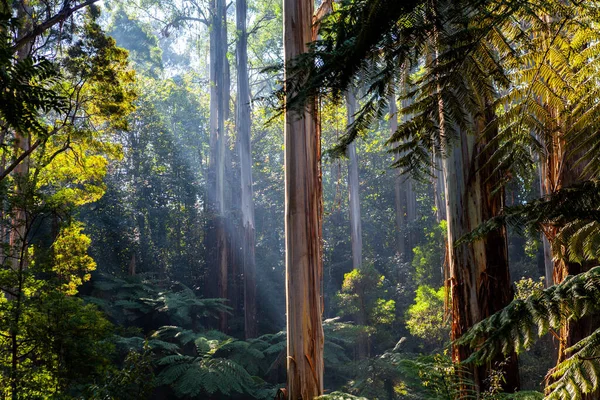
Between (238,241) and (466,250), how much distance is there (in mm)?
16590

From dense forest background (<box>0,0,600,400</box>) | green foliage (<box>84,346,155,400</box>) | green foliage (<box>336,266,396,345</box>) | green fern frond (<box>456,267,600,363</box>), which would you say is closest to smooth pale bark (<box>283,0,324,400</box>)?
dense forest background (<box>0,0,600,400</box>)

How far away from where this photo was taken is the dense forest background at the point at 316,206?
260 centimetres

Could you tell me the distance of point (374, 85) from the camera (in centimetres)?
254

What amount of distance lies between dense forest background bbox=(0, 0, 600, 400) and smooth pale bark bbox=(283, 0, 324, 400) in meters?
0.05

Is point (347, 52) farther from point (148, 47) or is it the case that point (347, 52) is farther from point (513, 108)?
point (148, 47)

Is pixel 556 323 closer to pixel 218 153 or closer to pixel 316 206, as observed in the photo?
pixel 316 206

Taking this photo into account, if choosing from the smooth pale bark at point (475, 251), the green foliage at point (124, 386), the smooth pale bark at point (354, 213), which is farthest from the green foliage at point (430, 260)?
the smooth pale bark at point (475, 251)

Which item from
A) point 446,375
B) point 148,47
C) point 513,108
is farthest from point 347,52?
point 148,47

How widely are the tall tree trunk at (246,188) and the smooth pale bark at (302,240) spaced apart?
37.7 feet

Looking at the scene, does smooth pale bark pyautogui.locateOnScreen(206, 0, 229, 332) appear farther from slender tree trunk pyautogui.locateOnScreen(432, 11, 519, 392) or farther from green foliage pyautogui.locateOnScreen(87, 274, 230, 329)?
slender tree trunk pyautogui.locateOnScreen(432, 11, 519, 392)

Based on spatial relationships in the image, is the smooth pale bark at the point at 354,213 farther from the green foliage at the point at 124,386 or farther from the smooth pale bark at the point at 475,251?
the smooth pale bark at the point at 475,251

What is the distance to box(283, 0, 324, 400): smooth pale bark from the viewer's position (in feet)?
16.4

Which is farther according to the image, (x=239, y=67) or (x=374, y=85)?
(x=239, y=67)

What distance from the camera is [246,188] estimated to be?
2016 centimetres
